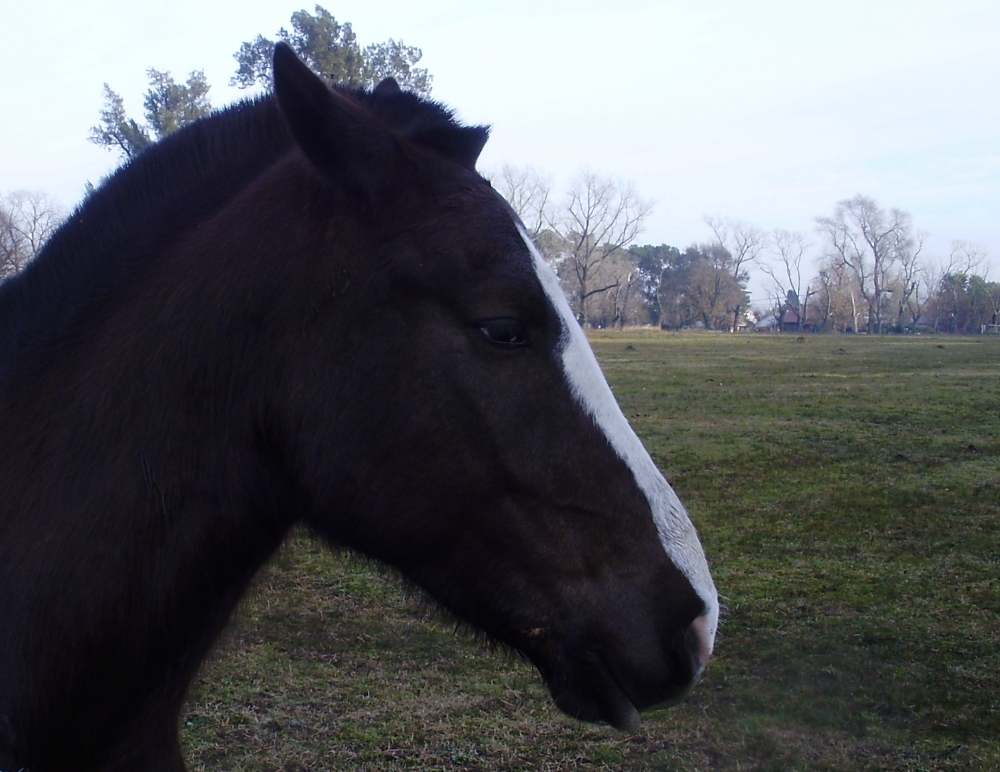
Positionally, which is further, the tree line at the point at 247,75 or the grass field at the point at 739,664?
the tree line at the point at 247,75

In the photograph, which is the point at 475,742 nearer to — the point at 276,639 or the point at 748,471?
the point at 276,639

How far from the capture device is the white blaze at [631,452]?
1.55 metres

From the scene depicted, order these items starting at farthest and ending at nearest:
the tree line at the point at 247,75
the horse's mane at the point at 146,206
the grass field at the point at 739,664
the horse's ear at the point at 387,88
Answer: the tree line at the point at 247,75, the grass field at the point at 739,664, the horse's ear at the point at 387,88, the horse's mane at the point at 146,206

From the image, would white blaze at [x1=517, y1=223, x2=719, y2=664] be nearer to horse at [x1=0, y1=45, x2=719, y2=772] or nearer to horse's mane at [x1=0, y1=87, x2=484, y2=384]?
horse at [x1=0, y1=45, x2=719, y2=772]

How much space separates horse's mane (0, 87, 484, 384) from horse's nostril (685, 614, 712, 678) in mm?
1157

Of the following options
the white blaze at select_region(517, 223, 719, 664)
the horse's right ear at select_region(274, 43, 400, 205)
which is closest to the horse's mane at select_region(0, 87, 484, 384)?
the horse's right ear at select_region(274, 43, 400, 205)

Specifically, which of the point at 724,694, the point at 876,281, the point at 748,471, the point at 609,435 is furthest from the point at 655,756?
the point at 876,281

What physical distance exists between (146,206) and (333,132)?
0.50 m

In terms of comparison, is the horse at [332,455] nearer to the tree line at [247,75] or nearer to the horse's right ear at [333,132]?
the horse's right ear at [333,132]

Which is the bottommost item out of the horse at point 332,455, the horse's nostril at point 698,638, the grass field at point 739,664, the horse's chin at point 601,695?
the grass field at point 739,664

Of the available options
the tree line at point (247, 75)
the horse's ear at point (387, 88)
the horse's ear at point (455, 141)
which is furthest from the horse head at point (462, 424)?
the tree line at point (247, 75)

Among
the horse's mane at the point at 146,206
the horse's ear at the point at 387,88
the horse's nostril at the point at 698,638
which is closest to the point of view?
the horse's nostril at the point at 698,638

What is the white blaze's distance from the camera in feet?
5.09

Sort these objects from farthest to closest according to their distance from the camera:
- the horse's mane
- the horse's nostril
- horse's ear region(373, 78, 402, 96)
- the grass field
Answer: the grass field < horse's ear region(373, 78, 402, 96) < the horse's mane < the horse's nostril
